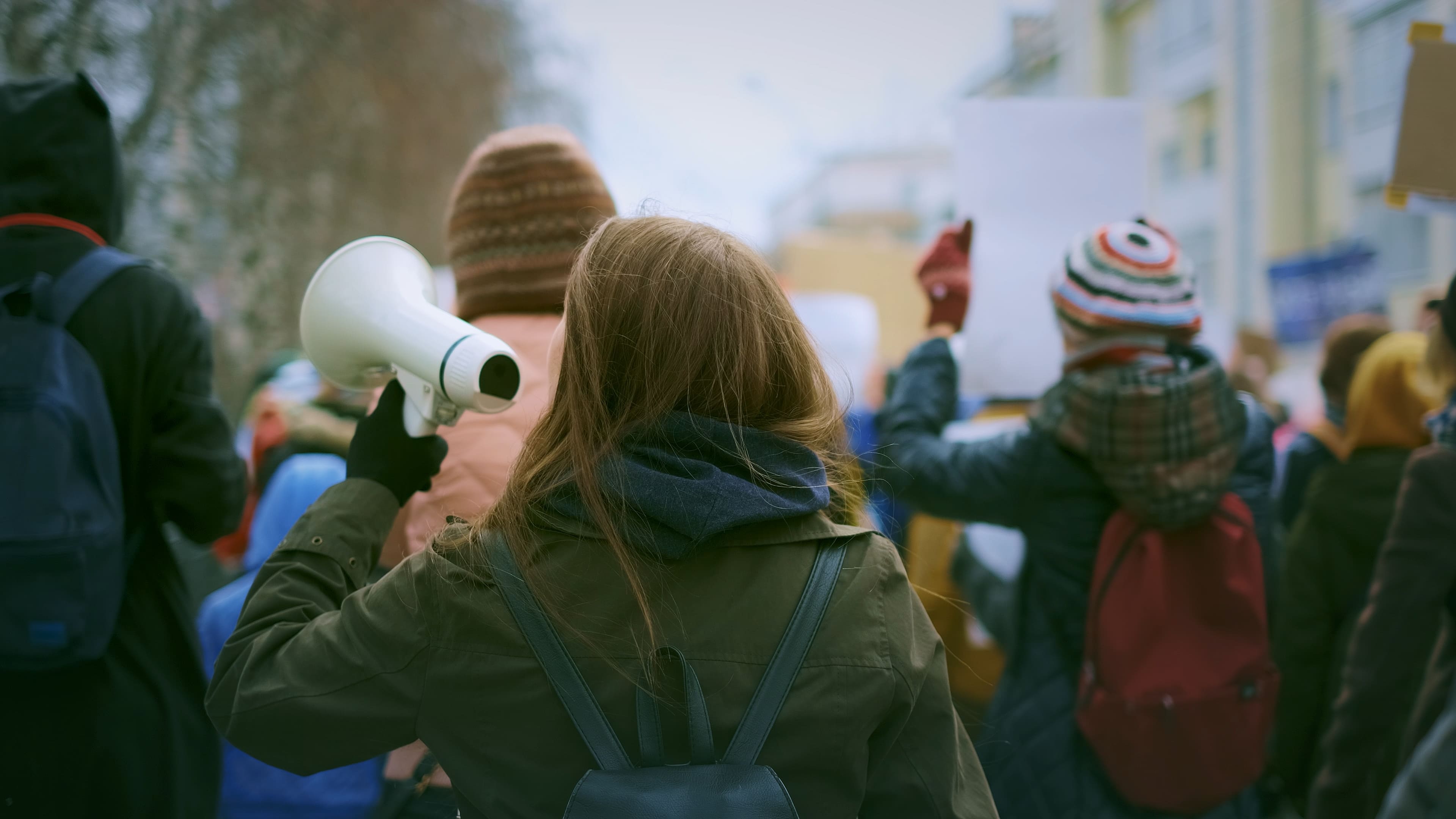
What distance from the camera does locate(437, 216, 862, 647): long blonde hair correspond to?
3.95 feet

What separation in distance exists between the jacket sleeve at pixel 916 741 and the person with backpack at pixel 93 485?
4.19ft

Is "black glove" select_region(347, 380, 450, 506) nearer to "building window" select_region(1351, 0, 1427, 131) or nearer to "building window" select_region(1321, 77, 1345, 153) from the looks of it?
"building window" select_region(1351, 0, 1427, 131)

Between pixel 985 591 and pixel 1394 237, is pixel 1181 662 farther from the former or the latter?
pixel 1394 237

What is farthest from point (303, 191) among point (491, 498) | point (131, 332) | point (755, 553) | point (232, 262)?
point (755, 553)

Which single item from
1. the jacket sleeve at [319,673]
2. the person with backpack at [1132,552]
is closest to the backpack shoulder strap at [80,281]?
the jacket sleeve at [319,673]

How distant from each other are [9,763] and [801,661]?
4.50ft

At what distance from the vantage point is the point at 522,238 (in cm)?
188

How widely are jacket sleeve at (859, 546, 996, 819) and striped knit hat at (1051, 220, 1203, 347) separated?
1.10 meters

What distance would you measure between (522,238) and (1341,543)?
8.71ft

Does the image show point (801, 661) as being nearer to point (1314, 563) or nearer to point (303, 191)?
point (1314, 563)

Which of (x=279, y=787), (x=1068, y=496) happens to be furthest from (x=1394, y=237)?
(x=279, y=787)

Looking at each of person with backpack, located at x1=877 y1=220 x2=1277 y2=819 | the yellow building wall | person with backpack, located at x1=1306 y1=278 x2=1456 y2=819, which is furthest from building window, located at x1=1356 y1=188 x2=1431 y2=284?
person with backpack, located at x1=877 y1=220 x2=1277 y2=819

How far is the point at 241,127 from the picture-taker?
18.7 ft

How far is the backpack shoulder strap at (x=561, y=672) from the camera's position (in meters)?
1.14
